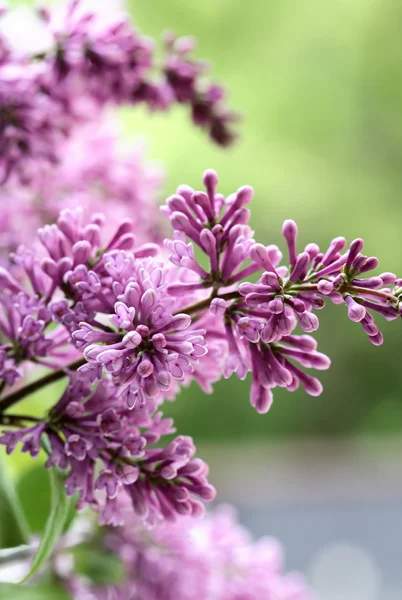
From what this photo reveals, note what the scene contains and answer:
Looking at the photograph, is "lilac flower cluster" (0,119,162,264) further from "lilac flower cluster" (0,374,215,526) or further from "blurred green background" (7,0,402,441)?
"blurred green background" (7,0,402,441)

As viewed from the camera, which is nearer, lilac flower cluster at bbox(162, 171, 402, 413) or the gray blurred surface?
lilac flower cluster at bbox(162, 171, 402, 413)

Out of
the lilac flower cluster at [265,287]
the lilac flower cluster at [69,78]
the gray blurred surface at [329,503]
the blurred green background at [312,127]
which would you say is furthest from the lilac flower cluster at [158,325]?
the blurred green background at [312,127]

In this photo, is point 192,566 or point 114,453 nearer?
point 114,453

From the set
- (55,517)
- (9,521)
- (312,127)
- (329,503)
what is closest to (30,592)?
(9,521)

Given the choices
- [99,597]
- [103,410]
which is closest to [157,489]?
[103,410]

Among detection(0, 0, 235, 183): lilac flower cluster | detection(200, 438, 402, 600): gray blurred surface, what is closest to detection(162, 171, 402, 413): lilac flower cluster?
detection(0, 0, 235, 183): lilac flower cluster

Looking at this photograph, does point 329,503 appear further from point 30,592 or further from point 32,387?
point 32,387
